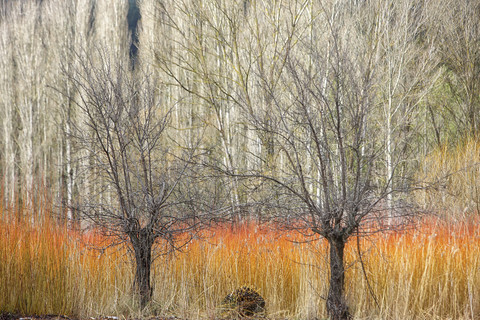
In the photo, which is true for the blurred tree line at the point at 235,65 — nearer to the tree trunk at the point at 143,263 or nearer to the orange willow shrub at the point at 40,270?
the orange willow shrub at the point at 40,270

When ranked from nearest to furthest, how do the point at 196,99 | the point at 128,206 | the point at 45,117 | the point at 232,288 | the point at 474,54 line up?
the point at 128,206
the point at 232,288
the point at 474,54
the point at 196,99
the point at 45,117

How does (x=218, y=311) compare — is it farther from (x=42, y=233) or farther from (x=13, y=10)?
(x=13, y=10)

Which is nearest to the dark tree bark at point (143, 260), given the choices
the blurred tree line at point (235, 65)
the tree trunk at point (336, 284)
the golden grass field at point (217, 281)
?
the golden grass field at point (217, 281)

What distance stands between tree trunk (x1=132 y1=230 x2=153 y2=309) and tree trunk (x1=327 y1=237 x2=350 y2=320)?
160 cm

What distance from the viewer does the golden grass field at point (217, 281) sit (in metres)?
4.36

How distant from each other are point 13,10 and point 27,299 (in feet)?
52.3

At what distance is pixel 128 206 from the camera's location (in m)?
Answer: 4.32

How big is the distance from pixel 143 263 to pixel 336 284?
5.69 feet

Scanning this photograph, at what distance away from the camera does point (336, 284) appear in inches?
149

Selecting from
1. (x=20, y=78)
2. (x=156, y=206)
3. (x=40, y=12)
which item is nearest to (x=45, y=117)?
(x=20, y=78)

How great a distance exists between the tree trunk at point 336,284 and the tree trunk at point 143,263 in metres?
1.60

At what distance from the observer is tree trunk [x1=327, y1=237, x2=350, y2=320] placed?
3.74m

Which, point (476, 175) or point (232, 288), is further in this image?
point (476, 175)

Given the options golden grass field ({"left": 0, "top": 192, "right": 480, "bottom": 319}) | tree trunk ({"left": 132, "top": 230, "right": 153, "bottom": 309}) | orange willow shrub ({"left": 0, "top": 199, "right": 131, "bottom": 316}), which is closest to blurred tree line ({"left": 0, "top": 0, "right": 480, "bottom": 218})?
golden grass field ({"left": 0, "top": 192, "right": 480, "bottom": 319})
